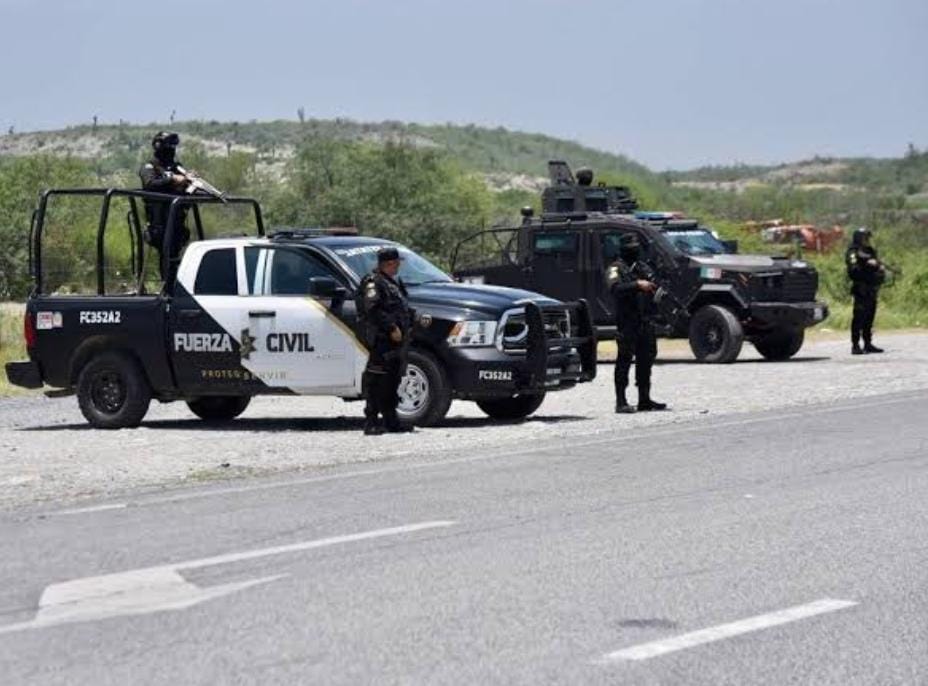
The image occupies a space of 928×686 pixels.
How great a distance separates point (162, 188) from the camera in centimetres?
1930

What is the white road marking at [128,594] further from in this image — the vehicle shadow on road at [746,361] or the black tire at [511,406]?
the vehicle shadow on road at [746,361]

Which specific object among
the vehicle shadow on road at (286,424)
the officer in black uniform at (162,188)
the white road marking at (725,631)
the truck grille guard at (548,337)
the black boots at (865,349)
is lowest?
the black boots at (865,349)

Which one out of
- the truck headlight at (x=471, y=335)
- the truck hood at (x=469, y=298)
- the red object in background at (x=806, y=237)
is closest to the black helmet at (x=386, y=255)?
the truck hood at (x=469, y=298)

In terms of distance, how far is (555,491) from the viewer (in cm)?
1252

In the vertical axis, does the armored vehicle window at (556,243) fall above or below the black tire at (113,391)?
above

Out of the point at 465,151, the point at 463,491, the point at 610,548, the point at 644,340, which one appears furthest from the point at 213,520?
the point at 465,151

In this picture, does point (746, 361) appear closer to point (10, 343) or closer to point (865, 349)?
point (865, 349)

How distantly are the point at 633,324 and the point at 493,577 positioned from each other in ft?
33.5

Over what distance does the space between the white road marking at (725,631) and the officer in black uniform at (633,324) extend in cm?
1066

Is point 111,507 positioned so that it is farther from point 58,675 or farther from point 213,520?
point 58,675

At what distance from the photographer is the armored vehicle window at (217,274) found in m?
18.2

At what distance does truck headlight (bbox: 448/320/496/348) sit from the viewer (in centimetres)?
1755

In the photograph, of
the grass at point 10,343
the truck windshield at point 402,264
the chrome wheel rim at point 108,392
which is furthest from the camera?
the grass at point 10,343

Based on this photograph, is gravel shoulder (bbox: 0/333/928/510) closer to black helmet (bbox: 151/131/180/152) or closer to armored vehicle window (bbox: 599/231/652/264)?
armored vehicle window (bbox: 599/231/652/264)
